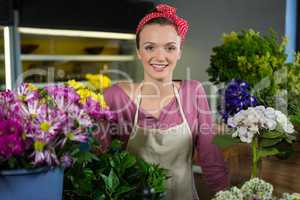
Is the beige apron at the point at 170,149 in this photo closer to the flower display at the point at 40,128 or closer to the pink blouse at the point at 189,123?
the pink blouse at the point at 189,123

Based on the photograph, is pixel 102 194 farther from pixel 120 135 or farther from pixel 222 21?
pixel 222 21

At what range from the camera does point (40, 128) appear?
511 millimetres

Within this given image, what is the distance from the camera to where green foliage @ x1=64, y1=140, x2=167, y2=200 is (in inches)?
27.7

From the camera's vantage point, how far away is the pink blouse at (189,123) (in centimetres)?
96

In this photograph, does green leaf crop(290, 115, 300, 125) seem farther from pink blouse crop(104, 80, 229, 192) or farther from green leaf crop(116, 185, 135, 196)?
green leaf crop(116, 185, 135, 196)

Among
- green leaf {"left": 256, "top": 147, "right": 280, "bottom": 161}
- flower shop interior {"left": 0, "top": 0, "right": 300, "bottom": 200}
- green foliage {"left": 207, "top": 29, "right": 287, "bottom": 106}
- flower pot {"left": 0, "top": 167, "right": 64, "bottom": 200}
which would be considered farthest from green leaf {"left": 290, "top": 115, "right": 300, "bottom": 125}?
flower pot {"left": 0, "top": 167, "right": 64, "bottom": 200}

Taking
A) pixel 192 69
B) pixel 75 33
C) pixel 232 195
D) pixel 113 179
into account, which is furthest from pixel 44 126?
pixel 192 69

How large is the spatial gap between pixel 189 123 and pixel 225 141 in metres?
0.18

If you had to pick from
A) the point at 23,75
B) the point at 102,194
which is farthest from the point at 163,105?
the point at 23,75

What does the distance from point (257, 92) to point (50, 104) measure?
22.1 inches

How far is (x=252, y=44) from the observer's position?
1554 millimetres

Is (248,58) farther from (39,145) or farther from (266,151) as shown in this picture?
(39,145)

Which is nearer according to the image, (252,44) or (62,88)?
(62,88)

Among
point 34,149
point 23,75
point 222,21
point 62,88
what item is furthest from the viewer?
point 222,21
